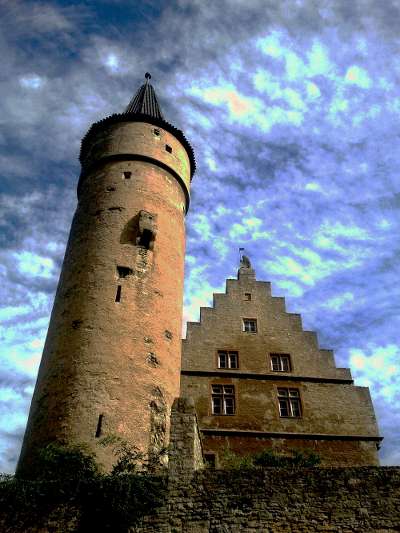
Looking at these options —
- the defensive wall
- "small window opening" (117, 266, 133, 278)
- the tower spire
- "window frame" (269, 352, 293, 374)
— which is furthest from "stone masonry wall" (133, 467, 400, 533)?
the tower spire

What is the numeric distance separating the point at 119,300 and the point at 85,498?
6542 mm

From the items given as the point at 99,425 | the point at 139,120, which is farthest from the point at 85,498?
the point at 139,120

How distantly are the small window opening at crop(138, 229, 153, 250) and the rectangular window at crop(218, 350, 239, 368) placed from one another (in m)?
5.71

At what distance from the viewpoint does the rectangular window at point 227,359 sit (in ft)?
67.4

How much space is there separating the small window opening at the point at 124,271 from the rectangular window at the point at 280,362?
7.42 m

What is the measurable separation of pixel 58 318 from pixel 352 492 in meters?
10.2

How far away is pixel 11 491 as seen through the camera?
11.3m

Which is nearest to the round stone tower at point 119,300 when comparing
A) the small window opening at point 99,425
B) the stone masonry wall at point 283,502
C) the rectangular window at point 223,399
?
the small window opening at point 99,425

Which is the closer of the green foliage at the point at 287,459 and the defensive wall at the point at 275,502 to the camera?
the defensive wall at the point at 275,502

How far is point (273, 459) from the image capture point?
16375 millimetres

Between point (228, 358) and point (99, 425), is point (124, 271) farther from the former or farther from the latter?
point (228, 358)

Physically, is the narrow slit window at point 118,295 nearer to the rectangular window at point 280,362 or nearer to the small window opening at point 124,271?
the small window opening at point 124,271

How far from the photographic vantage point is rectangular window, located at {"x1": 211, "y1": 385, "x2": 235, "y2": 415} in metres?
19.3

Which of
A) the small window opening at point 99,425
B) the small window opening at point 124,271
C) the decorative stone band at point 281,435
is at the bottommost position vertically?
the small window opening at point 99,425
